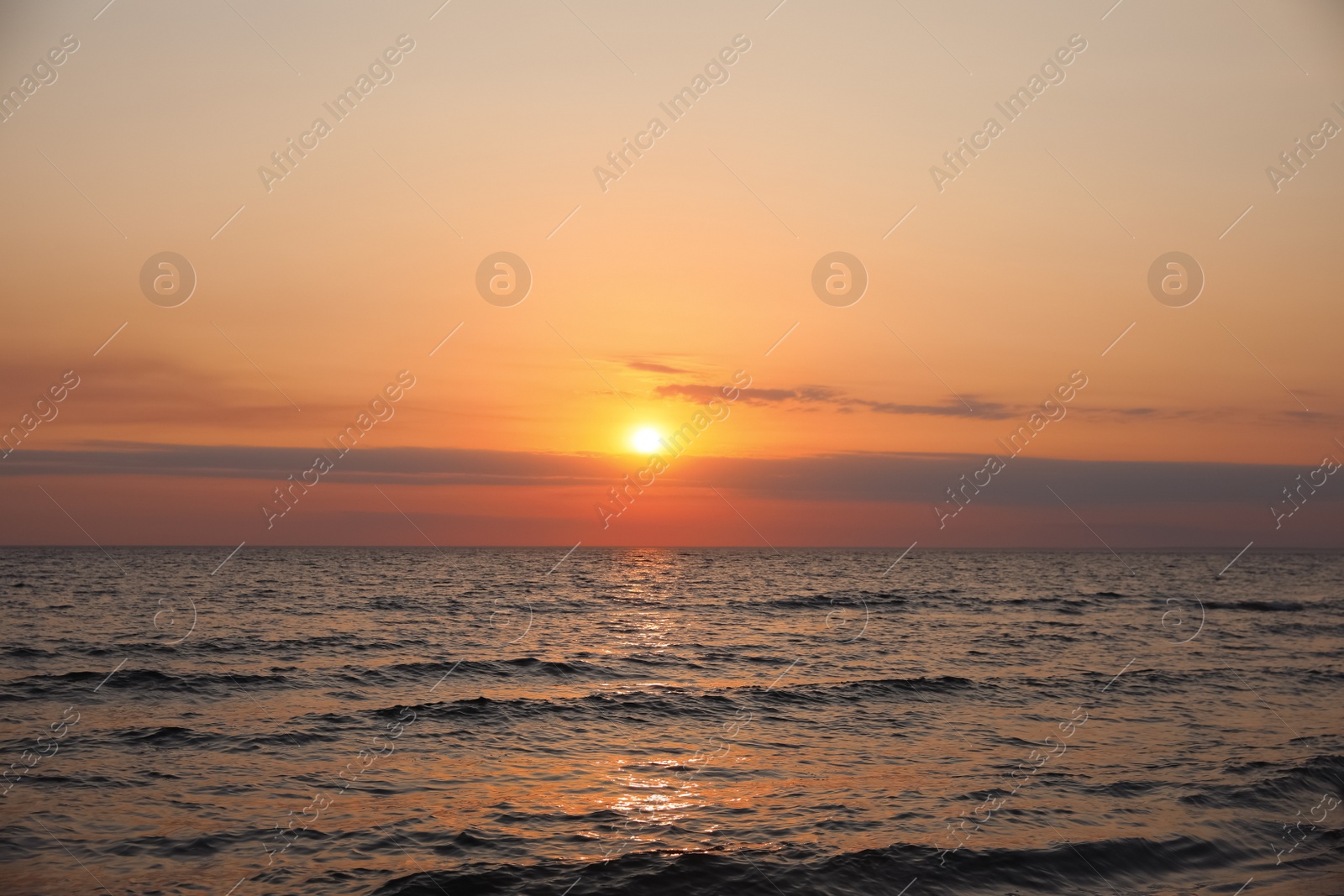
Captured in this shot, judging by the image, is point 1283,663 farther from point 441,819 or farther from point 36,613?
point 36,613

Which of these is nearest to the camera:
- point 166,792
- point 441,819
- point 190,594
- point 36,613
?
point 441,819

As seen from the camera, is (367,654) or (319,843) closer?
(319,843)

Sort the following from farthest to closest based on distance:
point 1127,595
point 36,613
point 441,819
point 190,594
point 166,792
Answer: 1. point 1127,595
2. point 190,594
3. point 36,613
4. point 166,792
5. point 441,819

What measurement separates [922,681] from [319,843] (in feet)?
72.3

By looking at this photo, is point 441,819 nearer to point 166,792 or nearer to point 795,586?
point 166,792

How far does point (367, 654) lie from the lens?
117 feet

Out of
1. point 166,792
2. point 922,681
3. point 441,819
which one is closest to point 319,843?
point 441,819

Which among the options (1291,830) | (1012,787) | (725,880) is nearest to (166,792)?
(725,880)

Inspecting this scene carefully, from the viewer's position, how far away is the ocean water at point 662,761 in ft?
46.5

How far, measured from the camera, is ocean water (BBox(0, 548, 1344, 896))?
46.5 feet

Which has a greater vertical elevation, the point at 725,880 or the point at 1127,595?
the point at 1127,595

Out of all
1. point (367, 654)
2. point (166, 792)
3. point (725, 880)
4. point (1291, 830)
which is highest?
point (367, 654)

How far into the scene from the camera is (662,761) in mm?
20297

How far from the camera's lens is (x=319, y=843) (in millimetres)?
14781
